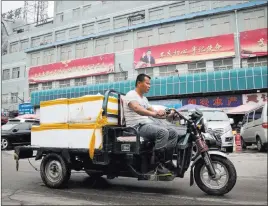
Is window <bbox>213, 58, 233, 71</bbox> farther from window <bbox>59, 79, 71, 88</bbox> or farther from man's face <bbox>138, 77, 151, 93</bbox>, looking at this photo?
man's face <bbox>138, 77, 151, 93</bbox>

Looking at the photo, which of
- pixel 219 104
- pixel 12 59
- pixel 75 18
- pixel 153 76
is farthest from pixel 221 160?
pixel 12 59

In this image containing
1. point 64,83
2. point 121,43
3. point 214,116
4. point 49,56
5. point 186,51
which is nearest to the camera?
point 214,116

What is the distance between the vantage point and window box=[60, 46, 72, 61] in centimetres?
3988

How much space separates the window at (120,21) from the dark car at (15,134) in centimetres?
2647

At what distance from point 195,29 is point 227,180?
28.4 meters

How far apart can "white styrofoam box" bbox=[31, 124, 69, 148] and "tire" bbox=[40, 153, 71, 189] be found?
217 millimetres

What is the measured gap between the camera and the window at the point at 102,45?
36.3 meters

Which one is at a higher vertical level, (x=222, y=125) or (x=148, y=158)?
(x=222, y=125)

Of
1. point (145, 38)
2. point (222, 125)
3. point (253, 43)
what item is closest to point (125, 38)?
point (145, 38)

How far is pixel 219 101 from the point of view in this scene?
26.9 meters

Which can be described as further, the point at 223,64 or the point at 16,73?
the point at 16,73

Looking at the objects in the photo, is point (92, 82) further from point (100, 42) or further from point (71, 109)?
point (71, 109)

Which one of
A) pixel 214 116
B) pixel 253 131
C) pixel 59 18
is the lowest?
pixel 253 131

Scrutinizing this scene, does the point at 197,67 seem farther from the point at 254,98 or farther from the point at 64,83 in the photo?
the point at 64,83
